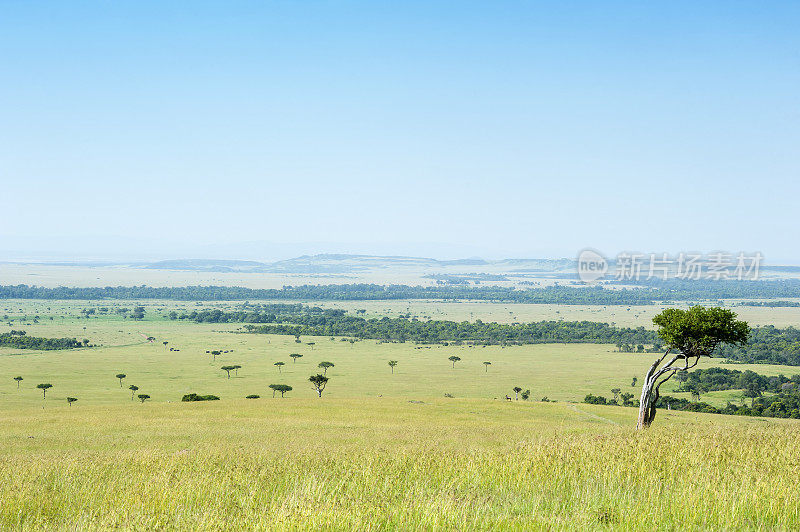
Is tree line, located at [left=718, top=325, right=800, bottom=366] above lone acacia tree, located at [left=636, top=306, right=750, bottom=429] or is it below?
below

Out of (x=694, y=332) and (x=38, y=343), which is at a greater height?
(x=694, y=332)

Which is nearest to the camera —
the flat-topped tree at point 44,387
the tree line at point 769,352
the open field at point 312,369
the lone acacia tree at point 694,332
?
the lone acacia tree at point 694,332

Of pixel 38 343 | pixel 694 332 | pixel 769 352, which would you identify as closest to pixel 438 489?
pixel 694 332

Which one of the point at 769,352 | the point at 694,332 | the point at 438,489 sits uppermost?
the point at 694,332

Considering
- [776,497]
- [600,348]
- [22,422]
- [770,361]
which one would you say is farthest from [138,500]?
[600,348]

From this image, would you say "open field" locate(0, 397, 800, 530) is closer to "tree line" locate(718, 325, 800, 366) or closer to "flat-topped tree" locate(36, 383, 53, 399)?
"flat-topped tree" locate(36, 383, 53, 399)

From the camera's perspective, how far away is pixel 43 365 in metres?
127

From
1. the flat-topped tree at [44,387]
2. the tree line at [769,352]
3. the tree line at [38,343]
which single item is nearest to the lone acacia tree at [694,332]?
the flat-topped tree at [44,387]

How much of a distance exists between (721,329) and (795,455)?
18636 mm

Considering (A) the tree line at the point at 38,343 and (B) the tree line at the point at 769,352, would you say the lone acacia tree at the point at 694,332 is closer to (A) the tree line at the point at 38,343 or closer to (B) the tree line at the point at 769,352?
(B) the tree line at the point at 769,352

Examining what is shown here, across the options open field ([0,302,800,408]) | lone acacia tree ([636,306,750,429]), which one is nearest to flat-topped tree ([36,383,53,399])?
open field ([0,302,800,408])

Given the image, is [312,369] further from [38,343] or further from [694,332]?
[694,332]

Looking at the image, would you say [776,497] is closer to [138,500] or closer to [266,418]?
[138,500]

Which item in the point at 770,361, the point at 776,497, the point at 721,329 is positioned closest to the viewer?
the point at 776,497
